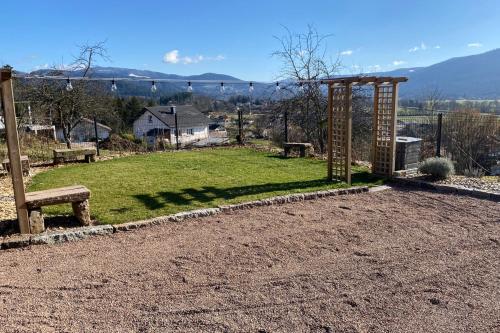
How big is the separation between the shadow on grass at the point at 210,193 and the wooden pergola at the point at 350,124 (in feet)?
1.72

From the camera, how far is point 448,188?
6.84 metres

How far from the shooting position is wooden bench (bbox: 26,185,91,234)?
464 centimetres

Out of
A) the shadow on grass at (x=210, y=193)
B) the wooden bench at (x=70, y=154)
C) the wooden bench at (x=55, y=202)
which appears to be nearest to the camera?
the wooden bench at (x=55, y=202)

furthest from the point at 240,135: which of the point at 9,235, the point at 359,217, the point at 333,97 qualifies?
the point at 9,235

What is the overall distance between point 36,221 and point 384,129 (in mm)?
6593

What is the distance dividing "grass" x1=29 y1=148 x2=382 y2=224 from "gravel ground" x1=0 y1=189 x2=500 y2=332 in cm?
85

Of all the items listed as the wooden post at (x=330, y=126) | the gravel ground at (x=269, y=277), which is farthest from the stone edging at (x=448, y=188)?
the wooden post at (x=330, y=126)

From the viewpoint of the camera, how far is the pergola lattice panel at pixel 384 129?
25.2 feet

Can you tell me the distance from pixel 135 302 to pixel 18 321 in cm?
84

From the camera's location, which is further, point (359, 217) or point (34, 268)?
point (359, 217)

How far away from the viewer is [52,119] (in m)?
15.1

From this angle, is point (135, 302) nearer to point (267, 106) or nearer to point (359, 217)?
point (359, 217)

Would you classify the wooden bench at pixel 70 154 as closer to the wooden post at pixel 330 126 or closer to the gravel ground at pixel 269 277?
the gravel ground at pixel 269 277

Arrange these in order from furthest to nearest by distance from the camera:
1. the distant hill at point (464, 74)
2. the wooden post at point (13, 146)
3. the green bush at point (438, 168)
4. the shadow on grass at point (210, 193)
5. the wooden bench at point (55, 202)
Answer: the distant hill at point (464, 74)
the green bush at point (438, 168)
the shadow on grass at point (210, 193)
the wooden bench at point (55, 202)
the wooden post at point (13, 146)
